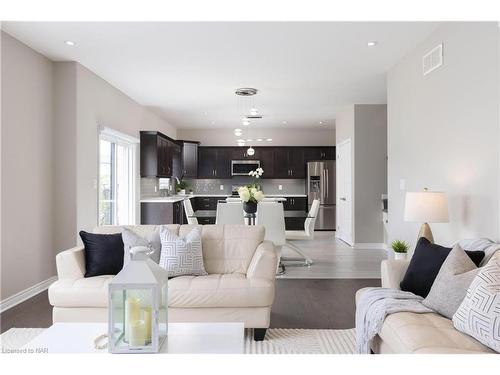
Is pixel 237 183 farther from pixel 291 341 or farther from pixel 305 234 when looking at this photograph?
pixel 291 341

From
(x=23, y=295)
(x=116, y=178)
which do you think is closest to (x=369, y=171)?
(x=116, y=178)

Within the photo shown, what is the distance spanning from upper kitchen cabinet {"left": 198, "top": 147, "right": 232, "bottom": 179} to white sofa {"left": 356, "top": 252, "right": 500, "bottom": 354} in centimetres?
856

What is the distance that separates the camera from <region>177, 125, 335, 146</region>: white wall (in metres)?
11.0

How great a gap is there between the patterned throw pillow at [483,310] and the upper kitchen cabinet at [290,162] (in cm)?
864

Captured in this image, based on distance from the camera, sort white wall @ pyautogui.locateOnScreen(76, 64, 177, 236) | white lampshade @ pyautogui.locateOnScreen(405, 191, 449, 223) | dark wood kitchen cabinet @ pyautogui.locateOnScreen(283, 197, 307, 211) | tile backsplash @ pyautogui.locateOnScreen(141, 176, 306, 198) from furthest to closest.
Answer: tile backsplash @ pyautogui.locateOnScreen(141, 176, 306, 198) → dark wood kitchen cabinet @ pyautogui.locateOnScreen(283, 197, 307, 211) → white wall @ pyautogui.locateOnScreen(76, 64, 177, 236) → white lampshade @ pyautogui.locateOnScreen(405, 191, 449, 223)

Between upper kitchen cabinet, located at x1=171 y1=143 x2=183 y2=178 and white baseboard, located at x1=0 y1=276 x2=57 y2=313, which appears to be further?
upper kitchen cabinet, located at x1=171 y1=143 x2=183 y2=178

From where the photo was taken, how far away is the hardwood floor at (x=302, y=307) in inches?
136

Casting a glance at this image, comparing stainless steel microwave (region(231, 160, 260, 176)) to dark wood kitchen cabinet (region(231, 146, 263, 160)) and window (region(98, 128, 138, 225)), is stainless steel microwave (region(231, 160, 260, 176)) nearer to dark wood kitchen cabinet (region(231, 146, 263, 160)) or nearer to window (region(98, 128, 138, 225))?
dark wood kitchen cabinet (region(231, 146, 263, 160))

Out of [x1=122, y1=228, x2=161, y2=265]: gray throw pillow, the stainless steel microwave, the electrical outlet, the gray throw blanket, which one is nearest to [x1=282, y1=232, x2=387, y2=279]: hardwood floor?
the electrical outlet

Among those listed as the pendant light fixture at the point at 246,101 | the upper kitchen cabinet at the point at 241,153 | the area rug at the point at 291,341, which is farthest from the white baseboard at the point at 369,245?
the area rug at the point at 291,341

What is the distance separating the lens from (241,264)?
3.48 meters

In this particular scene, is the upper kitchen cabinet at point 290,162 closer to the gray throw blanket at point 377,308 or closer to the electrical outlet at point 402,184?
the electrical outlet at point 402,184
